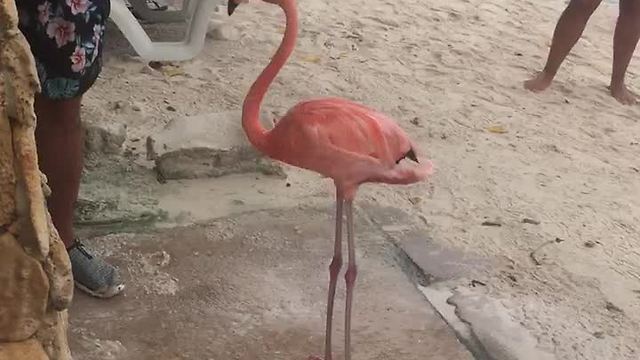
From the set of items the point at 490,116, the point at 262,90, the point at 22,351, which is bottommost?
the point at 490,116

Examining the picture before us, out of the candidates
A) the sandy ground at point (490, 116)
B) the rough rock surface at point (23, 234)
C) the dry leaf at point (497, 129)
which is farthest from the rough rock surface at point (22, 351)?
the dry leaf at point (497, 129)

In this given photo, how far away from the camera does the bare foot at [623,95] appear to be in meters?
4.38

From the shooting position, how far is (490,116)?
411 centimetres

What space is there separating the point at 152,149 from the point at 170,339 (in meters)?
1.05

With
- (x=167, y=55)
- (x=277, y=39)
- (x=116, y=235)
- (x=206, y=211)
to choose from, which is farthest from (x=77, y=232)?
(x=277, y=39)

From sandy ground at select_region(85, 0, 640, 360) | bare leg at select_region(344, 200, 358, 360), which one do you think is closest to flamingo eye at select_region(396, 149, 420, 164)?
bare leg at select_region(344, 200, 358, 360)

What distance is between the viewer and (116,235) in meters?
2.89

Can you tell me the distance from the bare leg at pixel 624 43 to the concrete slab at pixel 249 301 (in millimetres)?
1887

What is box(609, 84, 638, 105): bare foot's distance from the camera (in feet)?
14.4

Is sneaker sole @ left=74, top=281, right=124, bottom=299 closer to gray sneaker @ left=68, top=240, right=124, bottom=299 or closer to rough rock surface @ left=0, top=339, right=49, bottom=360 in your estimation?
gray sneaker @ left=68, top=240, right=124, bottom=299

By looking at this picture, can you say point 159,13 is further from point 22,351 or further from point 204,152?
point 22,351

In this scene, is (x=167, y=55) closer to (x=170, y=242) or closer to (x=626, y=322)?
(x=170, y=242)

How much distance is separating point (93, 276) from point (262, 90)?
2.50 feet

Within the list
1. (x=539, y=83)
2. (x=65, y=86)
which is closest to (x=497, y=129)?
(x=539, y=83)
